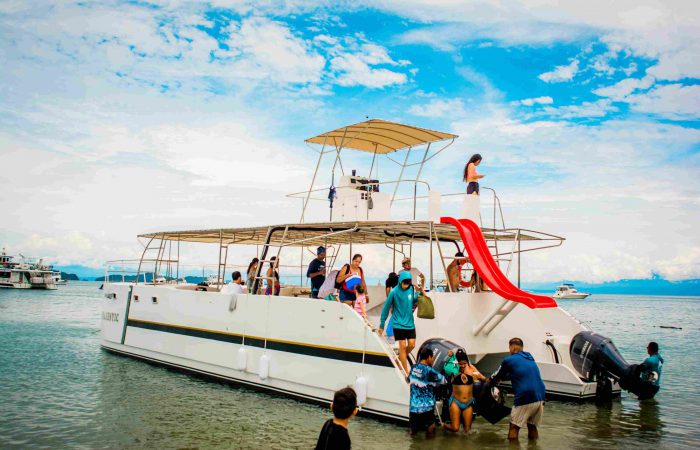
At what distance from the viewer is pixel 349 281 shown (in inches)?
417

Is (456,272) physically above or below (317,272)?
above

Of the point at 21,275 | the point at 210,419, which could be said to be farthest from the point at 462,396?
the point at 21,275

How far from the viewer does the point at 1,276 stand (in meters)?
86.4

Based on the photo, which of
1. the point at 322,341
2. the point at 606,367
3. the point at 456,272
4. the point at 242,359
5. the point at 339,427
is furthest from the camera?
the point at 456,272

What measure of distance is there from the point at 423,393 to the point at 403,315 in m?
1.58

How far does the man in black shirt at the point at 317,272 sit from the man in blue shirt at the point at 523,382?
5.30 metres

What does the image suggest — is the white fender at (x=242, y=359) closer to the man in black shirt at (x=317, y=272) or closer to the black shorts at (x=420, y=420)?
the man in black shirt at (x=317, y=272)

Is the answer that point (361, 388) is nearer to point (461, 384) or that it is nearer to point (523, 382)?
point (461, 384)

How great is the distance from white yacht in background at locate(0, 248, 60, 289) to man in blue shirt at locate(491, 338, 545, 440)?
9545 cm

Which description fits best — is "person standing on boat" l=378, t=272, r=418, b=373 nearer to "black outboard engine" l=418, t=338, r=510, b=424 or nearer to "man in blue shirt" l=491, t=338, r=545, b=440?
"black outboard engine" l=418, t=338, r=510, b=424

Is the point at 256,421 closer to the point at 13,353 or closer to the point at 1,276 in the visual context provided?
the point at 13,353

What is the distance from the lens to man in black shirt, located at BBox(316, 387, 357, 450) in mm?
3824

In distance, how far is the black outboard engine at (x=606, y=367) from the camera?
1088 centimetres

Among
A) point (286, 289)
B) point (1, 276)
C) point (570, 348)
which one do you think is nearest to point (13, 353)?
point (286, 289)
